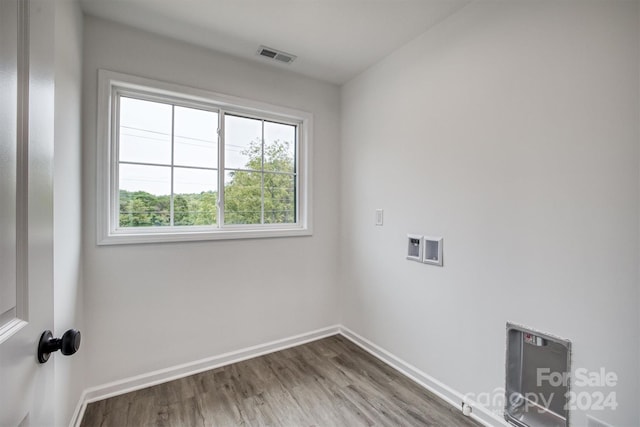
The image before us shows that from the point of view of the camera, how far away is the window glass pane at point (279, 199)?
8.36 feet

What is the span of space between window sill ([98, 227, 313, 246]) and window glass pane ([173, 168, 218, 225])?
11 cm

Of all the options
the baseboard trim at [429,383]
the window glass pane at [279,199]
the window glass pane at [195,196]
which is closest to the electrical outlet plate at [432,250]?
the baseboard trim at [429,383]

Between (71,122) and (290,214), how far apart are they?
164 cm

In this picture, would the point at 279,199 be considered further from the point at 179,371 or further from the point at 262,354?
the point at 179,371

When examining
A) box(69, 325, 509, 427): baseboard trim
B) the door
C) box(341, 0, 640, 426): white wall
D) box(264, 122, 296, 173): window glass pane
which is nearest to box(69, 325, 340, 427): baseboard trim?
box(69, 325, 509, 427): baseboard trim

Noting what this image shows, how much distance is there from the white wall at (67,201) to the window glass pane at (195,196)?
1.89ft

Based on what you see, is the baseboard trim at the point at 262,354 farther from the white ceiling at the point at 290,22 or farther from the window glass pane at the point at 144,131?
the white ceiling at the point at 290,22

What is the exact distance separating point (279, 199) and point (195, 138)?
33.6 inches

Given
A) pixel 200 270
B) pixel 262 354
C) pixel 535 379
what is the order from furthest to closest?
pixel 262 354, pixel 200 270, pixel 535 379

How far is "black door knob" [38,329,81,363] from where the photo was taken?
25.3 inches

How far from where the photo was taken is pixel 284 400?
6.01ft

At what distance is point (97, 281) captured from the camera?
1825 mm

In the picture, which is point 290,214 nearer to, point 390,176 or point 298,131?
point 298,131

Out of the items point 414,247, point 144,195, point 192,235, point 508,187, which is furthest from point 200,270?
point 508,187
